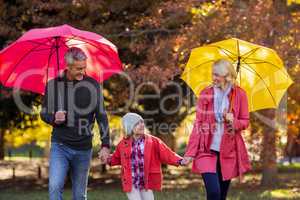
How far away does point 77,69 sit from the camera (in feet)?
23.3

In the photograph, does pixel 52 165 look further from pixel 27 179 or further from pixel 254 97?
pixel 27 179

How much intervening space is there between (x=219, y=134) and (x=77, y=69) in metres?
1.79

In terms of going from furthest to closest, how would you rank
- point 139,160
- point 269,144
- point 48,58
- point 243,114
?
1. point 269,144
2. point 48,58
3. point 139,160
4. point 243,114

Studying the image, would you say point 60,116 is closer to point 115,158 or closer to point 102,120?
point 102,120

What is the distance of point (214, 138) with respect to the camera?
7.09m

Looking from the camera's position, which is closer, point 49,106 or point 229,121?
point 229,121

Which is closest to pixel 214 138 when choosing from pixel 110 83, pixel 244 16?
pixel 244 16

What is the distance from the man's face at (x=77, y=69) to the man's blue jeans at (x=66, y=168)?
0.80 metres

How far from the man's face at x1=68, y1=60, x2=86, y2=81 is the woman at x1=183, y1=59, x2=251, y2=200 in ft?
4.68

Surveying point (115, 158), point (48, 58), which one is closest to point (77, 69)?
point (115, 158)

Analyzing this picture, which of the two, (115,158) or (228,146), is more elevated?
(228,146)

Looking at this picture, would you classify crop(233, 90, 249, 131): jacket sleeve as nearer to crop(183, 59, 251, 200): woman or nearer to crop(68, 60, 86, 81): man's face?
crop(183, 59, 251, 200): woman

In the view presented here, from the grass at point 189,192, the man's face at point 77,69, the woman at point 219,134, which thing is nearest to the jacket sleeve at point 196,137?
the woman at point 219,134

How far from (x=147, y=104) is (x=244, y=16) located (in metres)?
6.39
